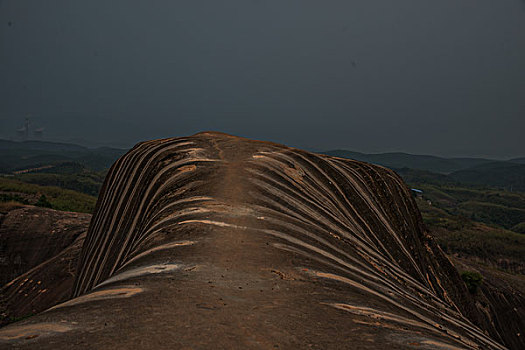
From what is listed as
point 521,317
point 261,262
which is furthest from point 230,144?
point 521,317

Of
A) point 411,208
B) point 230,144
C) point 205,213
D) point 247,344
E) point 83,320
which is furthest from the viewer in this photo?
point 411,208

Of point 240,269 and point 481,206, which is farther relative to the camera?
point 481,206

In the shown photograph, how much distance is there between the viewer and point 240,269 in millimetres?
3371

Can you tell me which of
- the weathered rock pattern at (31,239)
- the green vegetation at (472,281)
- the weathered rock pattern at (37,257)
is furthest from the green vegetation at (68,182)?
the green vegetation at (472,281)

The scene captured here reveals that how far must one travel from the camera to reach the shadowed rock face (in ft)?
7.14

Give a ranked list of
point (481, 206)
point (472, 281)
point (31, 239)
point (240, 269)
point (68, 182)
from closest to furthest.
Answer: point (240, 269) → point (472, 281) → point (31, 239) → point (68, 182) → point (481, 206)

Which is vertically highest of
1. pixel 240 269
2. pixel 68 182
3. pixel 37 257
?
pixel 240 269

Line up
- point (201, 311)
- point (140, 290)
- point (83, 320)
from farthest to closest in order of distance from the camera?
1. point (140, 290)
2. point (201, 311)
3. point (83, 320)

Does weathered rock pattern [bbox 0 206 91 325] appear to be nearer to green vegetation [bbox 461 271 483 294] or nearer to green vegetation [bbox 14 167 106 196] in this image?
green vegetation [bbox 461 271 483 294]

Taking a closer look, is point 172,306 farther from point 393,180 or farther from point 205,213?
point 393,180

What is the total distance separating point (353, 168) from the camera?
35.3 ft

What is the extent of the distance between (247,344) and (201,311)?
0.59 m

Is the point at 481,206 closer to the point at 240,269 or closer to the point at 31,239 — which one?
the point at 31,239

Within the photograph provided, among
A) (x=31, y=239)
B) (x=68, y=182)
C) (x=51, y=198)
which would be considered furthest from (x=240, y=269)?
(x=68, y=182)
